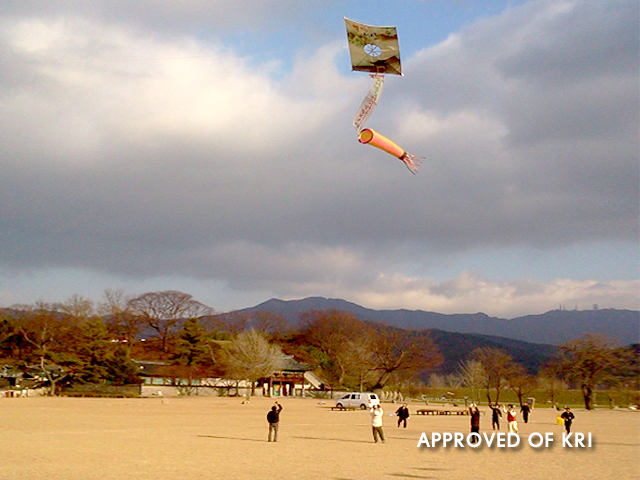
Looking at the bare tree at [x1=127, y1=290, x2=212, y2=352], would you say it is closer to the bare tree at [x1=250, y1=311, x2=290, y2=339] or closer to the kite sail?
the bare tree at [x1=250, y1=311, x2=290, y2=339]

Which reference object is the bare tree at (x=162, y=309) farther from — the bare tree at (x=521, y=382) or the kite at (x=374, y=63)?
the kite at (x=374, y=63)

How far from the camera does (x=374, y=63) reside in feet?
44.1

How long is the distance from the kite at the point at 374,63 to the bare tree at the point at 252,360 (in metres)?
54.5

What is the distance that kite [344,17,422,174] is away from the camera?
42.7 feet

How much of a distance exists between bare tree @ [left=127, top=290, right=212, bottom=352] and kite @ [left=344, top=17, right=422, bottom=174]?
8268cm

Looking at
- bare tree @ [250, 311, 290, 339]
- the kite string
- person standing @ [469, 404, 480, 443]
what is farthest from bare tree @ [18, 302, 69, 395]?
the kite string

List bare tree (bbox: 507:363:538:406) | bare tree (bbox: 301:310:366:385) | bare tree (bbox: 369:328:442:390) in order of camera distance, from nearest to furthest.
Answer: bare tree (bbox: 507:363:538:406), bare tree (bbox: 369:328:442:390), bare tree (bbox: 301:310:366:385)

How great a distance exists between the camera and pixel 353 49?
43.4ft

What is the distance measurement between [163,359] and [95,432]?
65269 mm

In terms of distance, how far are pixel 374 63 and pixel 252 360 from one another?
2178 inches

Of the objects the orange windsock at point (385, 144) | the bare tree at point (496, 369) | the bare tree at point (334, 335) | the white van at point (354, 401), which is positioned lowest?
the white van at point (354, 401)

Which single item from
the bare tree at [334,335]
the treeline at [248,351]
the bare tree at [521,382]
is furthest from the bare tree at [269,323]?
the bare tree at [521,382]

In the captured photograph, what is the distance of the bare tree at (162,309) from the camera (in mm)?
94000

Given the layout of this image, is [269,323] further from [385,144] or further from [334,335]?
[385,144]
